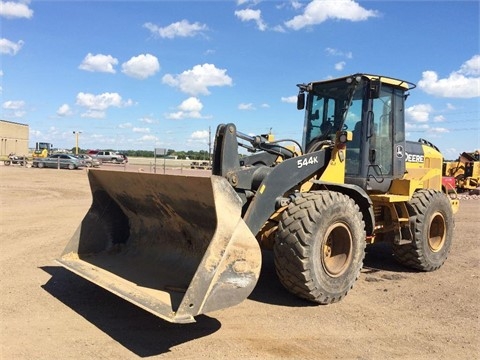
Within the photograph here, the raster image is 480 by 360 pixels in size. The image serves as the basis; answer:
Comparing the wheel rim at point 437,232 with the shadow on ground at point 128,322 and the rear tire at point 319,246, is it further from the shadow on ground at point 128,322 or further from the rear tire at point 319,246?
the shadow on ground at point 128,322

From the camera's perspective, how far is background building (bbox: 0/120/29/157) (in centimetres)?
7088

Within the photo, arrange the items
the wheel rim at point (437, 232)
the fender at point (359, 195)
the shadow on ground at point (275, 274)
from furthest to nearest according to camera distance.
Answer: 1. the wheel rim at point (437, 232)
2. the fender at point (359, 195)
3. the shadow on ground at point (275, 274)

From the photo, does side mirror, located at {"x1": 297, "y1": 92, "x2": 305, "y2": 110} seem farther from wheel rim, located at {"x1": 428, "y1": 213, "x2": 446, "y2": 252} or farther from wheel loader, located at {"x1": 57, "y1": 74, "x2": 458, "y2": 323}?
wheel rim, located at {"x1": 428, "y1": 213, "x2": 446, "y2": 252}

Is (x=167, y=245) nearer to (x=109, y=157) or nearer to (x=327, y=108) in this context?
(x=327, y=108)

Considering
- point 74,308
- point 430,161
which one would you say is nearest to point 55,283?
point 74,308

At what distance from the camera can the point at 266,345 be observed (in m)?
3.94

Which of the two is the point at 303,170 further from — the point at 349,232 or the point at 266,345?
the point at 266,345

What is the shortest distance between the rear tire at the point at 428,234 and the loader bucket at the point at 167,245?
353 centimetres

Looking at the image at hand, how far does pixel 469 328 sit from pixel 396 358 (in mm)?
1260

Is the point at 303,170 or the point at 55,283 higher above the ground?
the point at 303,170

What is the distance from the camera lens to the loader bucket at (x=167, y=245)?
376 cm

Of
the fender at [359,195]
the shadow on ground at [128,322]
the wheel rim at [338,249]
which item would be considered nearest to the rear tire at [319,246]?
the wheel rim at [338,249]

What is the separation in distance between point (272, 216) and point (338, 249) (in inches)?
37.1

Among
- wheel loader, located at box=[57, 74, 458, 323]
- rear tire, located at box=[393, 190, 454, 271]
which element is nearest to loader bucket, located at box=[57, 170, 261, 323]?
wheel loader, located at box=[57, 74, 458, 323]
